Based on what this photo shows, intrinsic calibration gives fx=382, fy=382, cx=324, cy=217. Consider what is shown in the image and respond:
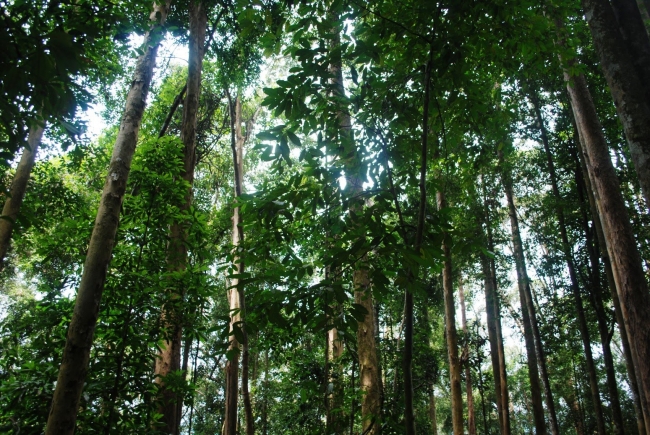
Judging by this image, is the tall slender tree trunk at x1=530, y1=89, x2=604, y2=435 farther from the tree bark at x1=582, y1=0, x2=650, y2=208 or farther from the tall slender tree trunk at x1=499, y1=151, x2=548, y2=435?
the tree bark at x1=582, y1=0, x2=650, y2=208

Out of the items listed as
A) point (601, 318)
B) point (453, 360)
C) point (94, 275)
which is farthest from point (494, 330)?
point (94, 275)

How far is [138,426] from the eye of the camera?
296 cm

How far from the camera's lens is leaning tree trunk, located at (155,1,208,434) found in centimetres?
327

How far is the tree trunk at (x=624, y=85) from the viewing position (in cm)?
217

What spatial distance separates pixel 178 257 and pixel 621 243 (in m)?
4.36

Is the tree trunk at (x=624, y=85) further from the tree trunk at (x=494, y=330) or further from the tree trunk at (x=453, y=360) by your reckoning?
the tree trunk at (x=494, y=330)

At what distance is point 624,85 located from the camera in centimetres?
229

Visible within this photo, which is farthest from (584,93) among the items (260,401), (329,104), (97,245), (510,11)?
(260,401)

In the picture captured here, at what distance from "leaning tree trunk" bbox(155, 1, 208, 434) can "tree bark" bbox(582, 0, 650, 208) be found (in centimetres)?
330

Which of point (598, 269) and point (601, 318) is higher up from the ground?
point (598, 269)

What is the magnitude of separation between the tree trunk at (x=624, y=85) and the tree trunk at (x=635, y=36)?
0.02 m

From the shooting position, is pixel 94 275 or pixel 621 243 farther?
→ pixel 621 243

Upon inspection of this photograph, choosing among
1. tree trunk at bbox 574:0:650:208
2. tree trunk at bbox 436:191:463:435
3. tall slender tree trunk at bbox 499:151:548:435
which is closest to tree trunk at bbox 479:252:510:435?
tall slender tree trunk at bbox 499:151:548:435

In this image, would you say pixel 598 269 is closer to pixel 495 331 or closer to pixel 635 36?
pixel 495 331
